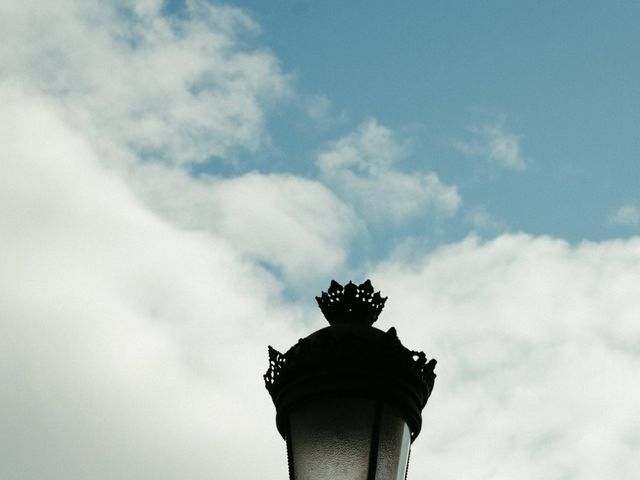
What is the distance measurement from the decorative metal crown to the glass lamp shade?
31.9 inches

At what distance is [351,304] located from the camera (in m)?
5.24

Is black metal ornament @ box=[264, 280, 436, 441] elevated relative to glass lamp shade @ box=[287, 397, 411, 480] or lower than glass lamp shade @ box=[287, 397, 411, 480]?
elevated

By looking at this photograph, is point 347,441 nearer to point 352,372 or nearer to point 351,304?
point 352,372

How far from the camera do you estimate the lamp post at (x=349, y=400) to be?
166 inches

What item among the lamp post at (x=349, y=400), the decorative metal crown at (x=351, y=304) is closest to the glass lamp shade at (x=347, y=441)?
the lamp post at (x=349, y=400)

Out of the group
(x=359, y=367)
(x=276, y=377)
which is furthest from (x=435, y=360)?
(x=276, y=377)

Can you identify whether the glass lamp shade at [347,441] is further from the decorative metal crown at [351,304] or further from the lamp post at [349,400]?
the decorative metal crown at [351,304]

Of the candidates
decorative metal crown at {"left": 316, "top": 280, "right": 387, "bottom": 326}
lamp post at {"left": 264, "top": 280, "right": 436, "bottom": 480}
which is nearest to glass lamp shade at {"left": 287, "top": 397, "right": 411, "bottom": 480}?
lamp post at {"left": 264, "top": 280, "right": 436, "bottom": 480}

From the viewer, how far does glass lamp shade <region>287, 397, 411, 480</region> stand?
4.16 meters

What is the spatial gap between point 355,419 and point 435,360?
84 centimetres

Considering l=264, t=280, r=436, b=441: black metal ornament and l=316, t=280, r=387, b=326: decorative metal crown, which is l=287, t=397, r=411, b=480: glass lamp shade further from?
l=316, t=280, r=387, b=326: decorative metal crown

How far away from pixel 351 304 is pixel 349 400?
0.95 metres

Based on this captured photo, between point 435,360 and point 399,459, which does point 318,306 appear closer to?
point 435,360

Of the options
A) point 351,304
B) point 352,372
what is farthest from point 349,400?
point 351,304
